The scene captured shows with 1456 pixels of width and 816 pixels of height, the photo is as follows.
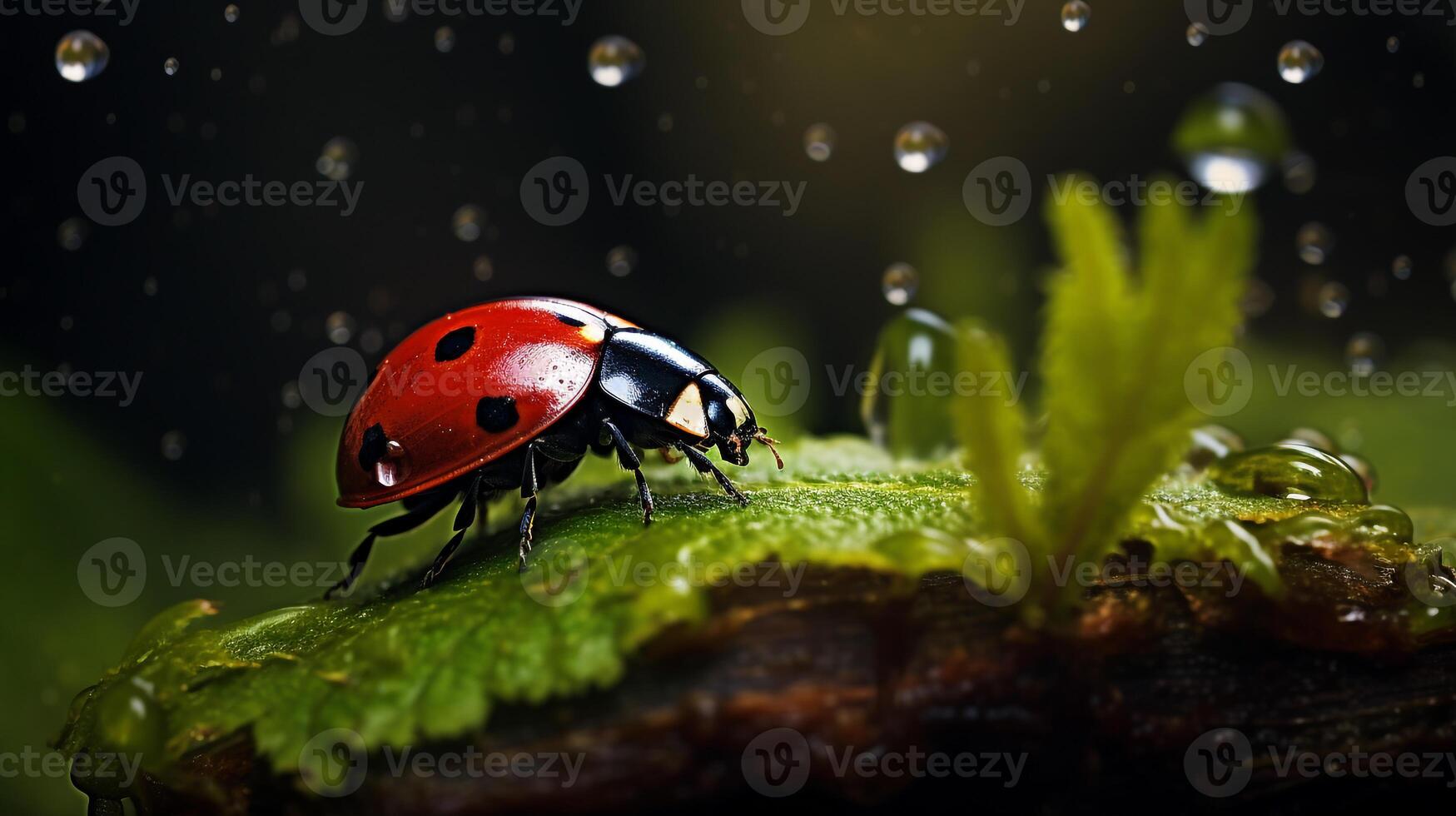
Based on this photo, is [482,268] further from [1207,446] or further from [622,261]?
[1207,446]

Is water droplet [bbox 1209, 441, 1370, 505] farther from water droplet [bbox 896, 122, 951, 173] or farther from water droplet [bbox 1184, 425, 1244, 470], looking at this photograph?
water droplet [bbox 896, 122, 951, 173]

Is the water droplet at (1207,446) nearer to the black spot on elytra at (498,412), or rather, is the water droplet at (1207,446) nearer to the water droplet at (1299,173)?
the black spot on elytra at (498,412)

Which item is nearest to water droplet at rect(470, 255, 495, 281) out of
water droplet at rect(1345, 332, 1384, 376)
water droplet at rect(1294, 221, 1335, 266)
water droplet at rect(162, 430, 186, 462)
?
water droplet at rect(162, 430, 186, 462)

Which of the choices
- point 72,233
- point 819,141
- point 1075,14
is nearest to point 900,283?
point 819,141

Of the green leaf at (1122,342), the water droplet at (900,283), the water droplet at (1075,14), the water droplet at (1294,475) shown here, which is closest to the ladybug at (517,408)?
the green leaf at (1122,342)

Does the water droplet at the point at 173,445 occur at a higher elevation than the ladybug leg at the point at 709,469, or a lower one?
lower

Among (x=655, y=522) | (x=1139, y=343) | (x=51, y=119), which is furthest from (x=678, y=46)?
(x=1139, y=343)
